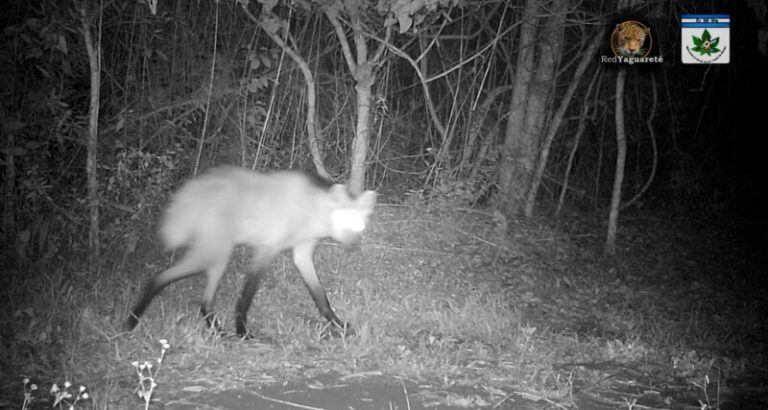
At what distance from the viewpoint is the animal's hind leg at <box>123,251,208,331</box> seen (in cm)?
455

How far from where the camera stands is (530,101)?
27.1ft

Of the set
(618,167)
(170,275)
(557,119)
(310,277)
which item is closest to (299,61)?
(310,277)

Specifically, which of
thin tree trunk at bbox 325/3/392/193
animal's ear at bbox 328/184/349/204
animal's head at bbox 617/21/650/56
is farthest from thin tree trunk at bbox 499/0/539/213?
animal's ear at bbox 328/184/349/204

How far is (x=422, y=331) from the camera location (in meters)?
4.88

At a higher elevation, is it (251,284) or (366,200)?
(366,200)

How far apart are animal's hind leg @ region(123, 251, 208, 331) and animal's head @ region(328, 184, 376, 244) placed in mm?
1037

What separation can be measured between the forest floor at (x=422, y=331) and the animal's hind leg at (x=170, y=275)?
0.40 ft

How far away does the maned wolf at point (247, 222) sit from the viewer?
4594 mm

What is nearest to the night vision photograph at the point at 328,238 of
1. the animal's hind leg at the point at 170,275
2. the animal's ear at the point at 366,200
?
the animal's hind leg at the point at 170,275

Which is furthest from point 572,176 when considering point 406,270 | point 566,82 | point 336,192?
point 336,192

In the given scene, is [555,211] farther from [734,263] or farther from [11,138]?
[11,138]

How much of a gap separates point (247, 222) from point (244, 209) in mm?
101

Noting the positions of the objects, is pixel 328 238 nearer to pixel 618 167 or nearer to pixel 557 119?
pixel 557 119

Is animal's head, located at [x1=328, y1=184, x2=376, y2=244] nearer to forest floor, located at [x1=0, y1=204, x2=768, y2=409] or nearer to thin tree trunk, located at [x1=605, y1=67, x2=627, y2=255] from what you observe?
forest floor, located at [x1=0, y1=204, x2=768, y2=409]
